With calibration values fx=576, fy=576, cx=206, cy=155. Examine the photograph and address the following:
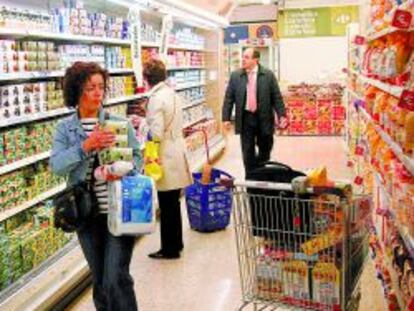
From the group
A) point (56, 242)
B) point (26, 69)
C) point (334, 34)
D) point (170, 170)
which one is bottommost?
point (56, 242)

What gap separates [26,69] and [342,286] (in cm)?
267

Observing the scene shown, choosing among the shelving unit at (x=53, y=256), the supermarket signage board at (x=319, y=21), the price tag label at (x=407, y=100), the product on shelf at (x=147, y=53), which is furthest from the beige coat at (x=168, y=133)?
the supermarket signage board at (x=319, y=21)

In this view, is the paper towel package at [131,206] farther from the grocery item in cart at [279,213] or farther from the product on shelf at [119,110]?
the product on shelf at [119,110]

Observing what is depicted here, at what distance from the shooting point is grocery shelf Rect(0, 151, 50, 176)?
3.83 m

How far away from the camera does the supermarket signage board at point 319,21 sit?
14.6 metres

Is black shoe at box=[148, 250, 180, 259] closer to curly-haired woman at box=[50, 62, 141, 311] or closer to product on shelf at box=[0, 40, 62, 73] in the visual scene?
product on shelf at box=[0, 40, 62, 73]

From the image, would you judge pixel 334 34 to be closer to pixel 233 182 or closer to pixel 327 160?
pixel 327 160

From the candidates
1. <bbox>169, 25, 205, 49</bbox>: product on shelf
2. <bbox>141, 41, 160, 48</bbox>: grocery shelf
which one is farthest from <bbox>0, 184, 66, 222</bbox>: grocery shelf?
<bbox>169, 25, 205, 49</bbox>: product on shelf

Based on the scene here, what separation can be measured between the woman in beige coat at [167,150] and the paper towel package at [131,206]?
1893 mm

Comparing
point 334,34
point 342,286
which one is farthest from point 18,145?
point 334,34

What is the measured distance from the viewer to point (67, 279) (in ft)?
13.5

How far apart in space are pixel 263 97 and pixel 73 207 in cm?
413

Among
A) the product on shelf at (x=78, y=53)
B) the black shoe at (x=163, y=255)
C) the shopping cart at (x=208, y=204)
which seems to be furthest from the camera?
the shopping cart at (x=208, y=204)

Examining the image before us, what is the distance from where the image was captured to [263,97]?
668 cm
